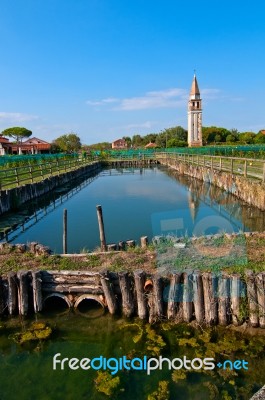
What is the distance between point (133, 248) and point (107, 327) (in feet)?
7.47

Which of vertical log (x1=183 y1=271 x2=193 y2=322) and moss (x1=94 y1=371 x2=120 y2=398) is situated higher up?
vertical log (x1=183 y1=271 x2=193 y2=322)

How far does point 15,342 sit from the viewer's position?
570 centimetres

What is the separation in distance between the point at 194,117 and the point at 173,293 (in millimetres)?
82563

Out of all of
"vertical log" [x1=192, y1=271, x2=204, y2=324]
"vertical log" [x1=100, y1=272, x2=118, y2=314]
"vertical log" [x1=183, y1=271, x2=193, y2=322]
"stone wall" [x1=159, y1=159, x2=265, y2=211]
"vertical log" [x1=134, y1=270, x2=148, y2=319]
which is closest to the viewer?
"vertical log" [x1=192, y1=271, x2=204, y2=324]

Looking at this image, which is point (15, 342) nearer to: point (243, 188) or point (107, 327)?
point (107, 327)

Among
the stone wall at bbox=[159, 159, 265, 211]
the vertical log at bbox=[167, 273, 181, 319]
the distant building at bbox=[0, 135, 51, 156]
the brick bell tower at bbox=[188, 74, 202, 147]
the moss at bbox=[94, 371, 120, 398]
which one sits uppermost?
the brick bell tower at bbox=[188, 74, 202, 147]

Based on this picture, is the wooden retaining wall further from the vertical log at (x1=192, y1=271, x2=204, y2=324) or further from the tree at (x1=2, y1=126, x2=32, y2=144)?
the tree at (x1=2, y1=126, x2=32, y2=144)

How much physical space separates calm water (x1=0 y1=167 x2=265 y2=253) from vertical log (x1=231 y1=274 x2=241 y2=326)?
17.3 ft

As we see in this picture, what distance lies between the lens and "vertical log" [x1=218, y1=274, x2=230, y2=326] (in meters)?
5.62

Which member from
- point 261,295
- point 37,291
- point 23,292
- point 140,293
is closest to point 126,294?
point 140,293

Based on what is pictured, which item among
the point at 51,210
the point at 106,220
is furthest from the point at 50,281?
the point at 51,210

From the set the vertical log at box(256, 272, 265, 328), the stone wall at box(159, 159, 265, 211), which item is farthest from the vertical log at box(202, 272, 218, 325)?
the stone wall at box(159, 159, 265, 211)

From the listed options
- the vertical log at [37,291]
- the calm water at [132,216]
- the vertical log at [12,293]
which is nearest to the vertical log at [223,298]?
the vertical log at [37,291]

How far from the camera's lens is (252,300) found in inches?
221
